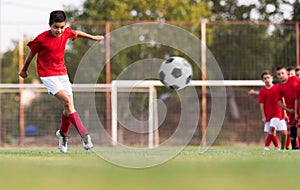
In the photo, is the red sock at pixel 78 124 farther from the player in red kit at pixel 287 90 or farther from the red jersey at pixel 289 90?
the red jersey at pixel 289 90

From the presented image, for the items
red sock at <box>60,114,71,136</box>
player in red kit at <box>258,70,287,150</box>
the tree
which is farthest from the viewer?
the tree

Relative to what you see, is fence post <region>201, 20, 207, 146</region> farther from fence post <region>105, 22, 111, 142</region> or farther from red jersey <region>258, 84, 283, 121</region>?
red jersey <region>258, 84, 283, 121</region>

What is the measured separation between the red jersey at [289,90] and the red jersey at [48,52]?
4.84m

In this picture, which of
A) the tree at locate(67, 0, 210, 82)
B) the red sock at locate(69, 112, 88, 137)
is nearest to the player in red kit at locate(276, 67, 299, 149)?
the red sock at locate(69, 112, 88, 137)

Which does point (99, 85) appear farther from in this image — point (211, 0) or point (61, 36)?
point (211, 0)

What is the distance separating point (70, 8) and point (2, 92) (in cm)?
829

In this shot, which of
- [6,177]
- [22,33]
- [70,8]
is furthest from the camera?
[70,8]

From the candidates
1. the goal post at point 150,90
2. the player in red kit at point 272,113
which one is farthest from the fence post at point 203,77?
the player in red kit at point 272,113

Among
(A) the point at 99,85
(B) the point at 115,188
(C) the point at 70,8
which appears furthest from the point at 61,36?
(C) the point at 70,8

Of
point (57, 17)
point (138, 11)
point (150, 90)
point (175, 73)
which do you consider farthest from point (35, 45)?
point (138, 11)

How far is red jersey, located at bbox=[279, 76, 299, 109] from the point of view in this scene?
12.3 metres

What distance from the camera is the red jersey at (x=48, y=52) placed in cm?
852

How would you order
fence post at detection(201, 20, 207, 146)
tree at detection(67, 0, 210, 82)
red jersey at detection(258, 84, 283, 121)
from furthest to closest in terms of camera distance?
tree at detection(67, 0, 210, 82)
fence post at detection(201, 20, 207, 146)
red jersey at detection(258, 84, 283, 121)

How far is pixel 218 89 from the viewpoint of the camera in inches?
756
